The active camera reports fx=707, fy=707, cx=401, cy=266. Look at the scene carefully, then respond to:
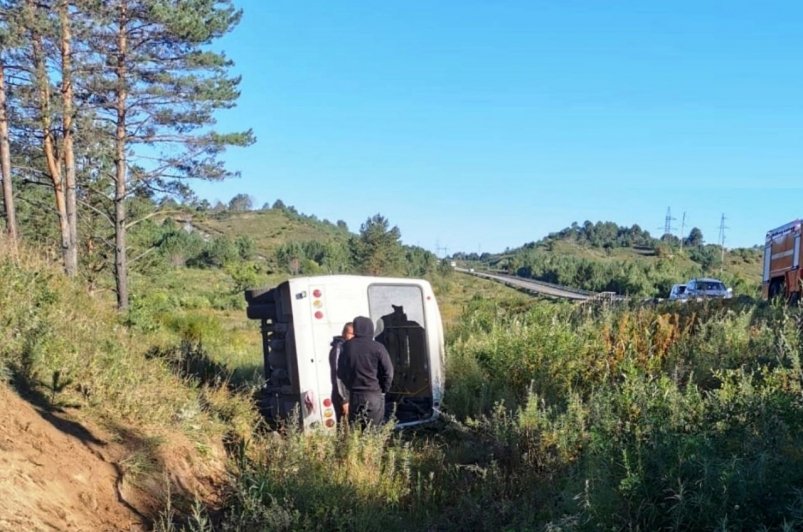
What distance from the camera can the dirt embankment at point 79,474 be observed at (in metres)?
4.77

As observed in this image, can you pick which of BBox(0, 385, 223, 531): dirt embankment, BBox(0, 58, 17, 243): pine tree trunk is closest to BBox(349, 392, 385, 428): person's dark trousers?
BBox(0, 385, 223, 531): dirt embankment

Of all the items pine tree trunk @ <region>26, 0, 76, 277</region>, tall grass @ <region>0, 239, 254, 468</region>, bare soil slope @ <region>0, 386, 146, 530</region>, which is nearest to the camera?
bare soil slope @ <region>0, 386, 146, 530</region>

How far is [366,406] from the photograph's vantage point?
777 centimetres

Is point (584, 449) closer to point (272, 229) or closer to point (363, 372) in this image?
point (363, 372)

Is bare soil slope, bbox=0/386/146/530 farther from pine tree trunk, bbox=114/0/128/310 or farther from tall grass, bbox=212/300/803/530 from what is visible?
pine tree trunk, bbox=114/0/128/310

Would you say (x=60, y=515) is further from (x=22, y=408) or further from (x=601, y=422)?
(x=601, y=422)

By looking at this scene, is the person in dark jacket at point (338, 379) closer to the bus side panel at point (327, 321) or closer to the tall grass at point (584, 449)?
the bus side panel at point (327, 321)

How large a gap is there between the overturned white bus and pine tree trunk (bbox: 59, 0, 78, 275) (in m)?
10.8

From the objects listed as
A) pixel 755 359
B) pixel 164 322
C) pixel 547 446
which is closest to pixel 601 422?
pixel 547 446

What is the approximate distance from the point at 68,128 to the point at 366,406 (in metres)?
14.7

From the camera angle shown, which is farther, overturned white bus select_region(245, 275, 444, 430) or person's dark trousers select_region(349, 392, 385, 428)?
overturned white bus select_region(245, 275, 444, 430)

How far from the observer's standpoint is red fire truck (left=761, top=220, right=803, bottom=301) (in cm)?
1777

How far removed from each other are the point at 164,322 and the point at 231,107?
22.6 ft

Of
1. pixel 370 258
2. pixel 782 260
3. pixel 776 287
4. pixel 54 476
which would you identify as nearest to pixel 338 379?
pixel 54 476
